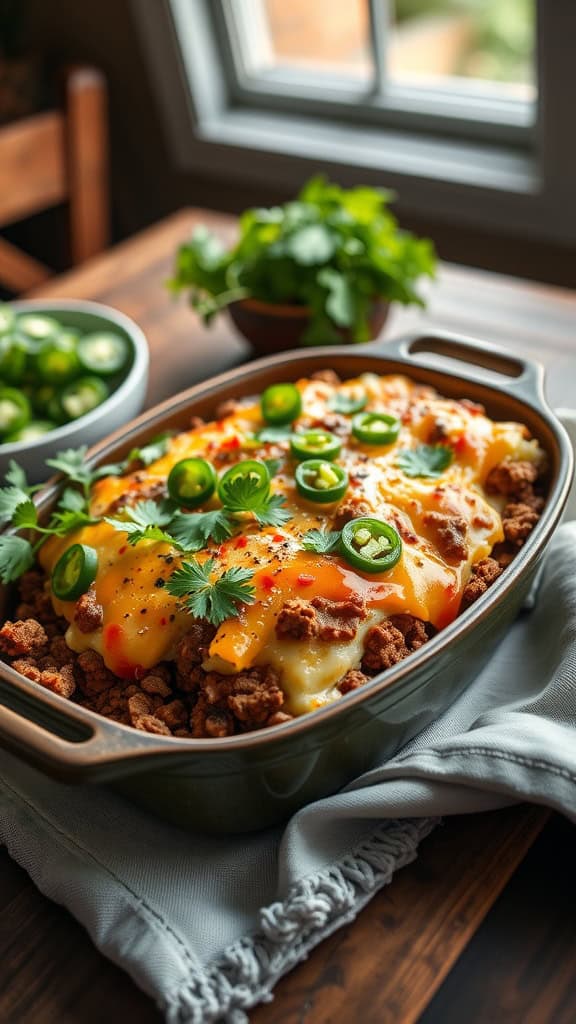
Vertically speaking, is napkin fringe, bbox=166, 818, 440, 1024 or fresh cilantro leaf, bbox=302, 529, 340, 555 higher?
fresh cilantro leaf, bbox=302, 529, 340, 555

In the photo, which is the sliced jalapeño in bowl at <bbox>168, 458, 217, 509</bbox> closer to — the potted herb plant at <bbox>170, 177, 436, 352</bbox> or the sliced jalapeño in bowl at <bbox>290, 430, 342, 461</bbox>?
the sliced jalapeño in bowl at <bbox>290, 430, 342, 461</bbox>

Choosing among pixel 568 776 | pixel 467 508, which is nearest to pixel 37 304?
pixel 467 508

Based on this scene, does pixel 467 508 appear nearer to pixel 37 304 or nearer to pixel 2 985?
pixel 2 985

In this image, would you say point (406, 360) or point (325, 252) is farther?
point (325, 252)

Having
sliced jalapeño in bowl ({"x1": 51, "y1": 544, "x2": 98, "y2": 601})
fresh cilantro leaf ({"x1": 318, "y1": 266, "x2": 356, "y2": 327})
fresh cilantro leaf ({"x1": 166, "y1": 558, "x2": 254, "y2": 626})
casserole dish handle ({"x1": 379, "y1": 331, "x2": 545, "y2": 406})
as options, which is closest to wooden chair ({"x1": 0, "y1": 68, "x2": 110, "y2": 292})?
fresh cilantro leaf ({"x1": 318, "y1": 266, "x2": 356, "y2": 327})

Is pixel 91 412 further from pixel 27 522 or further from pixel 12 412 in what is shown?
pixel 27 522

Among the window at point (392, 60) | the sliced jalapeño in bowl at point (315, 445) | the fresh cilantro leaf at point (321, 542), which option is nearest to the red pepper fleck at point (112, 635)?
the fresh cilantro leaf at point (321, 542)

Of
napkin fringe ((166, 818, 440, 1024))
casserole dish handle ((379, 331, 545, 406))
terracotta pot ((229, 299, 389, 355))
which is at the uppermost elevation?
casserole dish handle ((379, 331, 545, 406))
